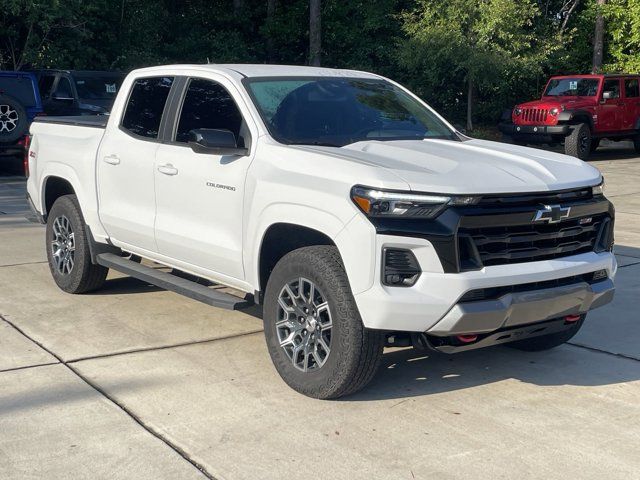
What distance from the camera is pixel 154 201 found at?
20.6ft

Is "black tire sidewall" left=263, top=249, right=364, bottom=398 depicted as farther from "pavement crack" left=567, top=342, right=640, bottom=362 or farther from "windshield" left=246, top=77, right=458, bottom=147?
"pavement crack" left=567, top=342, right=640, bottom=362

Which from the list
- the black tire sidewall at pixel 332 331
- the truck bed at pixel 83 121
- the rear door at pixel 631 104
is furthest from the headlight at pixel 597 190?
the rear door at pixel 631 104

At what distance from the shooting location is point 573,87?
2147cm

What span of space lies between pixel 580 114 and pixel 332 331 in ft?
55.2

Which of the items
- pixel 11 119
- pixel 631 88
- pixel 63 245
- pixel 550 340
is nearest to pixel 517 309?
pixel 550 340

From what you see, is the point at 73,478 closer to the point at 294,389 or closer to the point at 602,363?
the point at 294,389

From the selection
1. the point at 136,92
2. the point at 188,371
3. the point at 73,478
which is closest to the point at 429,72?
the point at 136,92

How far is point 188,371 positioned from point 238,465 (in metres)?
1.43

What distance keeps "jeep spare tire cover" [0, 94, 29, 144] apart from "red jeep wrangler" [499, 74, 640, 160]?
1104 cm

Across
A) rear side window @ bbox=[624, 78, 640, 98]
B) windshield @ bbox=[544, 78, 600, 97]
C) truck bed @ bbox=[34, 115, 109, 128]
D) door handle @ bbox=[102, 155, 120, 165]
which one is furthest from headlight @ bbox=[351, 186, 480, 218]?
rear side window @ bbox=[624, 78, 640, 98]

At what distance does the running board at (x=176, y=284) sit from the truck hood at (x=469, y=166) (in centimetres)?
104

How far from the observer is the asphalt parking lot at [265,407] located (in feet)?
13.8

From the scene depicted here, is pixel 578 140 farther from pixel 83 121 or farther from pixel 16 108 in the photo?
pixel 83 121

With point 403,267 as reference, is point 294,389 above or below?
below
